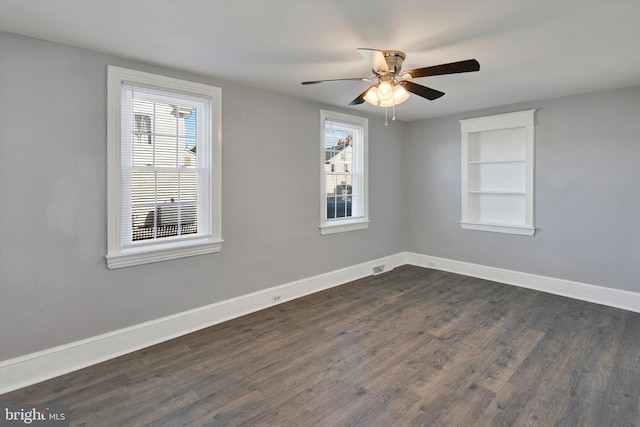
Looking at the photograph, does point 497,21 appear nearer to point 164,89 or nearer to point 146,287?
point 164,89

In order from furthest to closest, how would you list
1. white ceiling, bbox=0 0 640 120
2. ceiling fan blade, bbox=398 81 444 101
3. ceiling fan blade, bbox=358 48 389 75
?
ceiling fan blade, bbox=398 81 444 101, ceiling fan blade, bbox=358 48 389 75, white ceiling, bbox=0 0 640 120

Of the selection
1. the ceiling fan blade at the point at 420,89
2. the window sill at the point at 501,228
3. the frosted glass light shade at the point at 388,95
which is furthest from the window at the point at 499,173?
the frosted glass light shade at the point at 388,95

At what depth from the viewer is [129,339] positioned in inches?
115

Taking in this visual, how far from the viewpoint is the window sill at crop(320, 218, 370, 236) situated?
4.63 meters

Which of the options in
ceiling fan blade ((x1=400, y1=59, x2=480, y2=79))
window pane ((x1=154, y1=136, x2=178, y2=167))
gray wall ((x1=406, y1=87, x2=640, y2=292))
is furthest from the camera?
gray wall ((x1=406, y1=87, x2=640, y2=292))

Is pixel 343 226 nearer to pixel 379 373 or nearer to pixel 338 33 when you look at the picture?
pixel 379 373

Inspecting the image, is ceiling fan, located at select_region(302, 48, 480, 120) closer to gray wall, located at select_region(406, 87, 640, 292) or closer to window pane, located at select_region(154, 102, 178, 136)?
window pane, located at select_region(154, 102, 178, 136)

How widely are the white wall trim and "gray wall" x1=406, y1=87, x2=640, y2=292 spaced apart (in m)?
3.06

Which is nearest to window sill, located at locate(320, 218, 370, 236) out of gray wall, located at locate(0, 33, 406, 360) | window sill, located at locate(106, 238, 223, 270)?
gray wall, located at locate(0, 33, 406, 360)

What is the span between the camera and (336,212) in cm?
498

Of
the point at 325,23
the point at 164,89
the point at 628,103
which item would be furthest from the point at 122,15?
the point at 628,103

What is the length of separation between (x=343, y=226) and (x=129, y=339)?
2970 millimetres

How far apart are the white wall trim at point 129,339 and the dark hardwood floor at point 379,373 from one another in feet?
0.33

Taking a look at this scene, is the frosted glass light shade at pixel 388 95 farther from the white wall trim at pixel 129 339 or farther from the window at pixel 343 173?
the white wall trim at pixel 129 339
